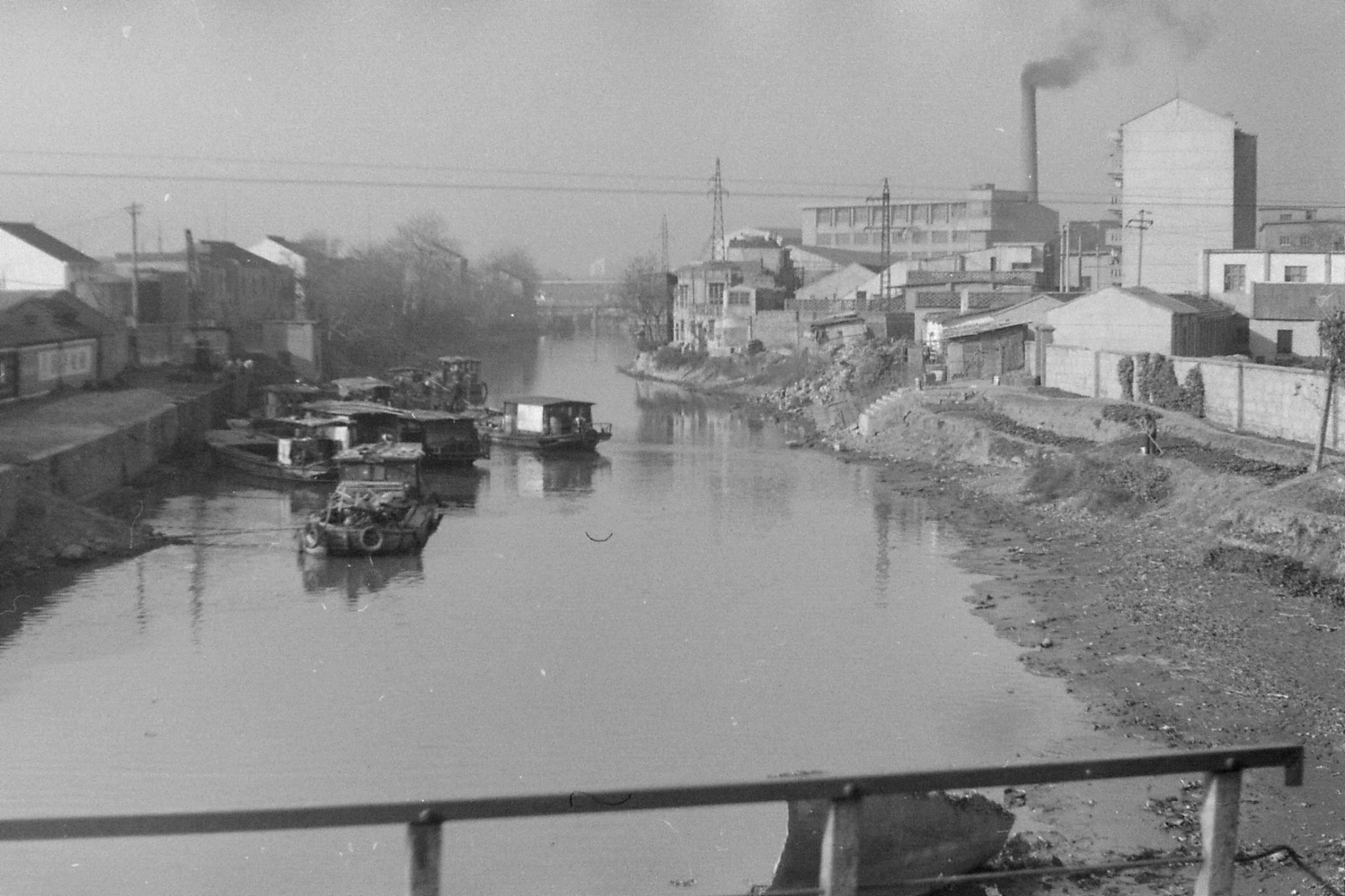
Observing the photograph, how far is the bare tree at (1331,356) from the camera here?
13031 millimetres

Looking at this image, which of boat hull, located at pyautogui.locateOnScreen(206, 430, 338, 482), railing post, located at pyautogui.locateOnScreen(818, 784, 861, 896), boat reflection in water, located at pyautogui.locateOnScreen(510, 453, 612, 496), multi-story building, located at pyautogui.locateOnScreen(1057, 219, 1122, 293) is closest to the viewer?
railing post, located at pyautogui.locateOnScreen(818, 784, 861, 896)

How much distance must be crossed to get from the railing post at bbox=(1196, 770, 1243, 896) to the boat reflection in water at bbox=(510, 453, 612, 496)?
17413 millimetres

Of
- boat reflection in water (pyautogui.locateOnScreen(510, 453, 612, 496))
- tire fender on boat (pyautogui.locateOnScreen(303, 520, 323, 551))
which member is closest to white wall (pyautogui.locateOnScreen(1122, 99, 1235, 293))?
boat reflection in water (pyautogui.locateOnScreen(510, 453, 612, 496))

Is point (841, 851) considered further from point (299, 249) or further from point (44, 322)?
Answer: point (299, 249)

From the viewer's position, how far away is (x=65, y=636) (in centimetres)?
1080

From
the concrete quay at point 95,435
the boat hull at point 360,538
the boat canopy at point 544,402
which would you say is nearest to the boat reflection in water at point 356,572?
the boat hull at point 360,538

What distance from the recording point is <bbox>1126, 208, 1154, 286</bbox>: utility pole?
27.0 m

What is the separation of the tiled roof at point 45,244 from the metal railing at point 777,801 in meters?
30.0

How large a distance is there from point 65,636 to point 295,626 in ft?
5.54

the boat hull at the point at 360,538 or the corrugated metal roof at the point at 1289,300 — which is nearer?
the boat hull at the point at 360,538

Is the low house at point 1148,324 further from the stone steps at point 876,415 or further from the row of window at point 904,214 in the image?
the row of window at point 904,214

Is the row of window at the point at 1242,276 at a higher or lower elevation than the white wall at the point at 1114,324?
higher

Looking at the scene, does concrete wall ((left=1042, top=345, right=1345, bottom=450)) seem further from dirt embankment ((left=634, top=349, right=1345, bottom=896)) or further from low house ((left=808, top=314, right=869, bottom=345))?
low house ((left=808, top=314, right=869, bottom=345))

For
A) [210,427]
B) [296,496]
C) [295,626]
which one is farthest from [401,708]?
[210,427]
